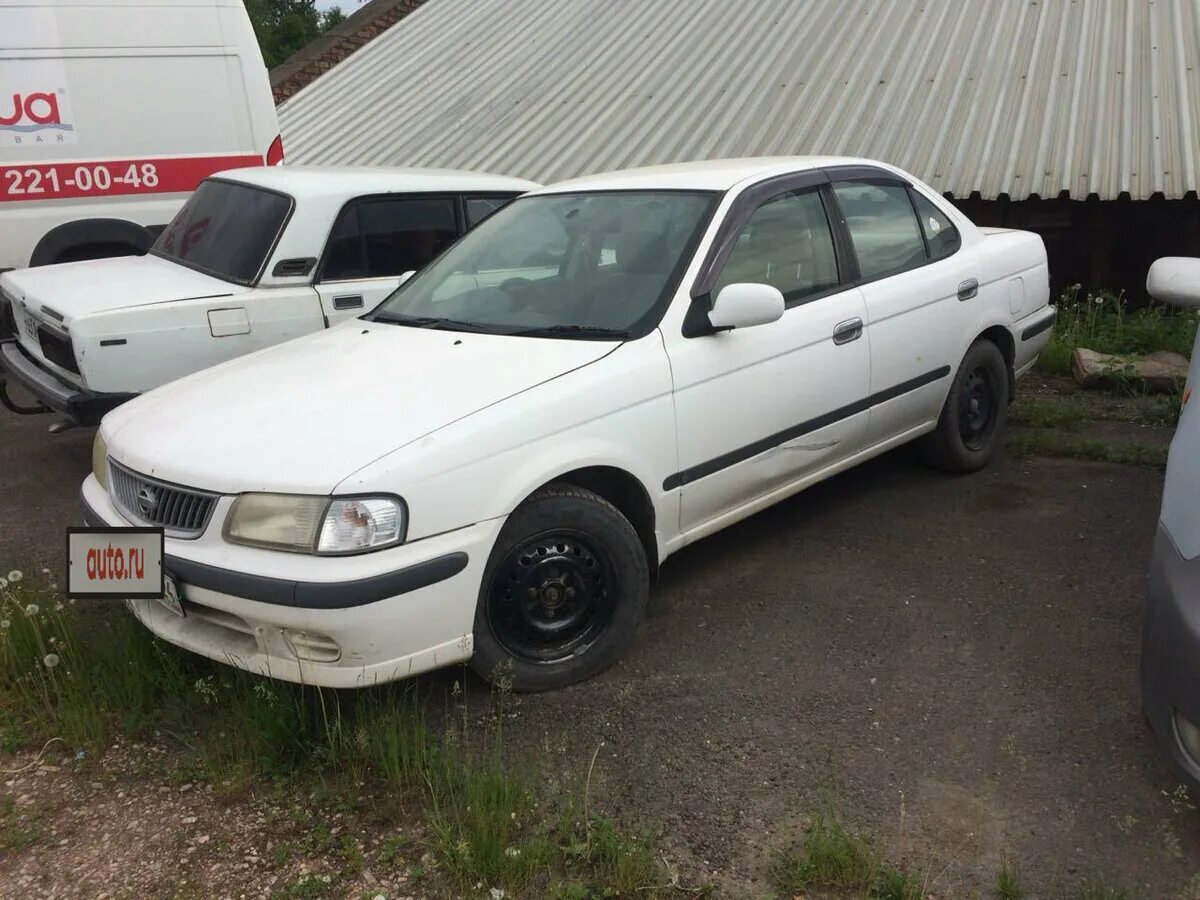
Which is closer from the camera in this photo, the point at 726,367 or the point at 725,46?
the point at 726,367

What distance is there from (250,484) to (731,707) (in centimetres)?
161

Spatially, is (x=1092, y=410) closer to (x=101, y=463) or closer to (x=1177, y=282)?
(x=1177, y=282)

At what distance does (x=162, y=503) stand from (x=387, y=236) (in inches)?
109

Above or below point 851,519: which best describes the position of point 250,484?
above

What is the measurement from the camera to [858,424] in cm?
459

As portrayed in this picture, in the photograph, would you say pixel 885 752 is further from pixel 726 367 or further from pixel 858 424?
pixel 858 424

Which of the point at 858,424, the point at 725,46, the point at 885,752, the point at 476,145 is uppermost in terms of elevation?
the point at 725,46

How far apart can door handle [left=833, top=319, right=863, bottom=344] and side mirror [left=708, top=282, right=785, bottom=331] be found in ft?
2.01

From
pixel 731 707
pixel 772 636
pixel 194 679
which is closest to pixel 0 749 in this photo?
pixel 194 679

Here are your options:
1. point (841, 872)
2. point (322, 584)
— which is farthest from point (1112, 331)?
point (322, 584)

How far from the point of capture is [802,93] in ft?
32.9

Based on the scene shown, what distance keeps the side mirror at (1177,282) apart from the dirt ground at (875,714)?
1.17 m

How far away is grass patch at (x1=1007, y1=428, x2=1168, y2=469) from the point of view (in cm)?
563

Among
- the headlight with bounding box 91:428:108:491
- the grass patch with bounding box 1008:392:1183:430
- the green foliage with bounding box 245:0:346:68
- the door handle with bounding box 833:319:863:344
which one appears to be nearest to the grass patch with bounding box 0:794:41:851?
the headlight with bounding box 91:428:108:491
